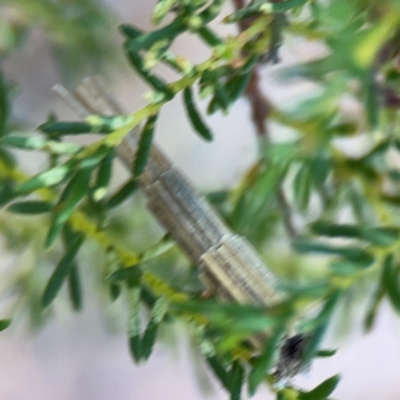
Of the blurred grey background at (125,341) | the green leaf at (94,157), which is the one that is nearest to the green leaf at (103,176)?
the green leaf at (94,157)

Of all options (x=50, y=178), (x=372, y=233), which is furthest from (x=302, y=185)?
(x=50, y=178)

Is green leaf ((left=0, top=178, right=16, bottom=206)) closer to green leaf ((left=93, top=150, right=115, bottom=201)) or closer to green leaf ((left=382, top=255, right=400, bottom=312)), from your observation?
green leaf ((left=93, top=150, right=115, bottom=201))

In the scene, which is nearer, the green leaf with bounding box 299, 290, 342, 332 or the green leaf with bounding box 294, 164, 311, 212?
the green leaf with bounding box 299, 290, 342, 332

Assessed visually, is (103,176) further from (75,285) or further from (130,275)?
(75,285)

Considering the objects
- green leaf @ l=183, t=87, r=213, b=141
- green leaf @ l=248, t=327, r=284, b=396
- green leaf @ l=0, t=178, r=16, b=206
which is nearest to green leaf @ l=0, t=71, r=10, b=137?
green leaf @ l=0, t=178, r=16, b=206

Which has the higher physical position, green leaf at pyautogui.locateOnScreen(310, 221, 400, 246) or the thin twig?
the thin twig

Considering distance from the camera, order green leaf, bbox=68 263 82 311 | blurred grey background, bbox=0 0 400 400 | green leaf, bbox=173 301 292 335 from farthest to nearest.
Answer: blurred grey background, bbox=0 0 400 400, green leaf, bbox=68 263 82 311, green leaf, bbox=173 301 292 335

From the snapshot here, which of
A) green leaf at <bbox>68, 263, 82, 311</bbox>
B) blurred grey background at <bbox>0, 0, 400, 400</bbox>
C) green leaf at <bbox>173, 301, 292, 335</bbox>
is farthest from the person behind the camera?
blurred grey background at <bbox>0, 0, 400, 400</bbox>
